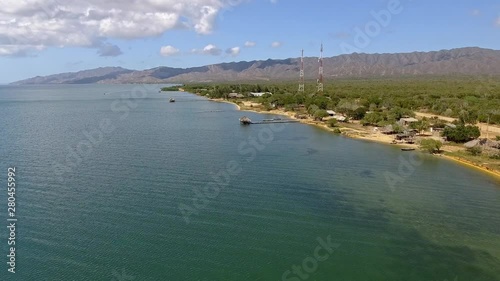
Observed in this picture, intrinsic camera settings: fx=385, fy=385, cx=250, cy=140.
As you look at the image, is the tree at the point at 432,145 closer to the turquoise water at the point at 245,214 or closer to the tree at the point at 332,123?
the turquoise water at the point at 245,214

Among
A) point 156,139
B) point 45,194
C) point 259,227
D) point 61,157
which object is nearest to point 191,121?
point 156,139

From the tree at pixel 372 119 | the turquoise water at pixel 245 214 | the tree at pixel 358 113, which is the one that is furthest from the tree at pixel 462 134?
the tree at pixel 358 113

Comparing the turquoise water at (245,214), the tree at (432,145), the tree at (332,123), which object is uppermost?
the tree at (332,123)

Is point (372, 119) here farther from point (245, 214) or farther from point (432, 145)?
point (245, 214)

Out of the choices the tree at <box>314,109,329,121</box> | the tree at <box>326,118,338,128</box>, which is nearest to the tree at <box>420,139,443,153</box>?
the tree at <box>326,118,338,128</box>

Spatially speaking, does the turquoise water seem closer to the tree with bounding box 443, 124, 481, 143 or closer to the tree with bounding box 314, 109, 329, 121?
the tree with bounding box 443, 124, 481, 143

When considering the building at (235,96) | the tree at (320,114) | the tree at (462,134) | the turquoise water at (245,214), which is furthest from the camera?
the building at (235,96)

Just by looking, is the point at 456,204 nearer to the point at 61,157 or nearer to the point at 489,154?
the point at 489,154

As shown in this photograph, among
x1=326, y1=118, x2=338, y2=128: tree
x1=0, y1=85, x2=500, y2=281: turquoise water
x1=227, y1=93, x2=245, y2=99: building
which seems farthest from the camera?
x1=227, y1=93, x2=245, y2=99: building
